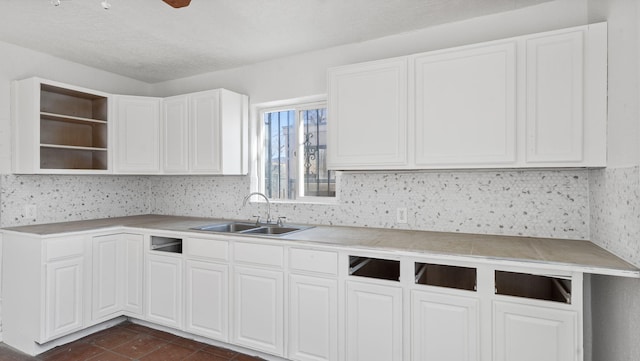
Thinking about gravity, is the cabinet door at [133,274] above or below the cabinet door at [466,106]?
below

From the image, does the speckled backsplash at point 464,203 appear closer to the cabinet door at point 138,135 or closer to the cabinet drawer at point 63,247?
the cabinet door at point 138,135

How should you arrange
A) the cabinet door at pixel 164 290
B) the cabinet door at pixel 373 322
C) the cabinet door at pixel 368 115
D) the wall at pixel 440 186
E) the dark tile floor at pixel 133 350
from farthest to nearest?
the cabinet door at pixel 164 290, the dark tile floor at pixel 133 350, the cabinet door at pixel 368 115, the cabinet door at pixel 373 322, the wall at pixel 440 186

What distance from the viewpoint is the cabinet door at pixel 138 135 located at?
3.48 meters

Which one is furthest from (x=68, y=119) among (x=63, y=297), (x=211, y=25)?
(x=211, y=25)

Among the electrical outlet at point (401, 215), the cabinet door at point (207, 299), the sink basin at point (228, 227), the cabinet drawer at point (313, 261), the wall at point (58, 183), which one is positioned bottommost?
the cabinet door at point (207, 299)

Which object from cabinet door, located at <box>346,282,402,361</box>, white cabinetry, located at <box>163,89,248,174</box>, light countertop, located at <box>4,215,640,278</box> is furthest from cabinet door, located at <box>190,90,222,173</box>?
cabinet door, located at <box>346,282,402,361</box>

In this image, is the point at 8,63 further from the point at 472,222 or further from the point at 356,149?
the point at 472,222

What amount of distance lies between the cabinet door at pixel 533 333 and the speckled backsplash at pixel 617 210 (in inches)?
16.9

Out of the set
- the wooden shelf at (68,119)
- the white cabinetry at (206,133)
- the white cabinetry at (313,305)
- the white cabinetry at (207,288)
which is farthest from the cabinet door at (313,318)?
the wooden shelf at (68,119)

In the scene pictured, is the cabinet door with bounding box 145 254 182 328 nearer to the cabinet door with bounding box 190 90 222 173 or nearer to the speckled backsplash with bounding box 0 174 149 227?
the cabinet door with bounding box 190 90 222 173

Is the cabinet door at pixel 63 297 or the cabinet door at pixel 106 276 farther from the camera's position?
the cabinet door at pixel 106 276

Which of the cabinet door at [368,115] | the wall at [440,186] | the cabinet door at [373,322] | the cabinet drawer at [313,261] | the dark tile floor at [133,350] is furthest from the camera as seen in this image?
the dark tile floor at [133,350]

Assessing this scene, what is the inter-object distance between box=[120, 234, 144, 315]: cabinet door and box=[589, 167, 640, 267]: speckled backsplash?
3.37m

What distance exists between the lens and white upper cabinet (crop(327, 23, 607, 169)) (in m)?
1.93
